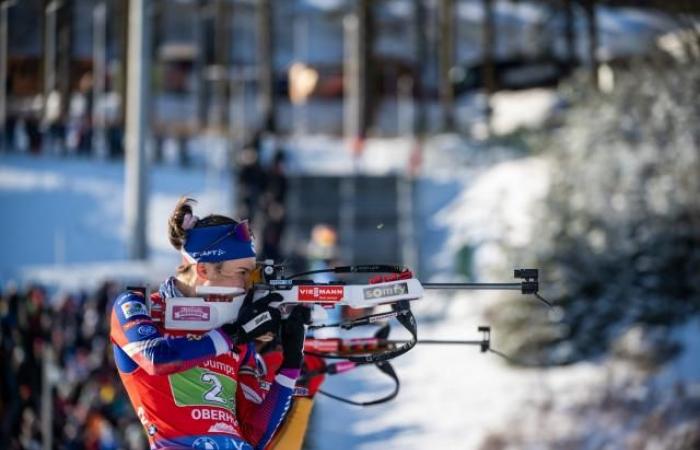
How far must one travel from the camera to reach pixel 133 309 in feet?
21.4

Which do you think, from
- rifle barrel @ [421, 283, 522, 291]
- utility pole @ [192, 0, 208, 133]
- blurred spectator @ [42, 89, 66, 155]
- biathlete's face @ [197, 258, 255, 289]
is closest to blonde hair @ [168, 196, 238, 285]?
biathlete's face @ [197, 258, 255, 289]

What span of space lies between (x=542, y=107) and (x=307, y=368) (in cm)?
3005

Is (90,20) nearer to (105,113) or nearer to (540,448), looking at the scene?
(105,113)

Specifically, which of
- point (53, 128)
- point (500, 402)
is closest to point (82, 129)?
point (53, 128)

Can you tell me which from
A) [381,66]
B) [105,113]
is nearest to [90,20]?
[105,113]

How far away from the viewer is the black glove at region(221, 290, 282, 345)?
6633 mm

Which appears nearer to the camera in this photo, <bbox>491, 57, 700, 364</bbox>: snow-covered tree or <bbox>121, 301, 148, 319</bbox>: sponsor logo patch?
<bbox>121, 301, 148, 319</bbox>: sponsor logo patch

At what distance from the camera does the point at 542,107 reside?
37.1 meters

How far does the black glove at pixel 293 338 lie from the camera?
6707 mm

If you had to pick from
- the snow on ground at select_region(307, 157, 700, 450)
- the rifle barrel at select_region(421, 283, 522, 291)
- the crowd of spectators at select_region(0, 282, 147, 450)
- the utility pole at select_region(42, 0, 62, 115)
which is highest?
the utility pole at select_region(42, 0, 62, 115)

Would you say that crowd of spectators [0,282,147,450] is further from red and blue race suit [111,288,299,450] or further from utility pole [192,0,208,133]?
utility pole [192,0,208,133]

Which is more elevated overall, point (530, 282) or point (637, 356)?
point (530, 282)

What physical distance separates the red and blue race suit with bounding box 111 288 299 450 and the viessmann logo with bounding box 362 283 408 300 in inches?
21.0

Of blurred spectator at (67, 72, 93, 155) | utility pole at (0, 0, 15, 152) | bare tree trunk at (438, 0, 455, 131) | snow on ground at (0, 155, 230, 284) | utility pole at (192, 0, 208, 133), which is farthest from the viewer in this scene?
utility pole at (192, 0, 208, 133)
